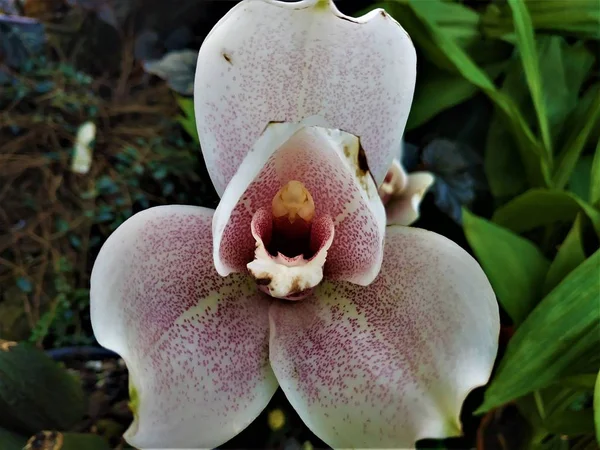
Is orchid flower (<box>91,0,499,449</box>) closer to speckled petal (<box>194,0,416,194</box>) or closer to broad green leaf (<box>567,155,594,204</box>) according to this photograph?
speckled petal (<box>194,0,416,194</box>)

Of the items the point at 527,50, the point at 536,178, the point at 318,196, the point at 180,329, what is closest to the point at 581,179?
the point at 536,178

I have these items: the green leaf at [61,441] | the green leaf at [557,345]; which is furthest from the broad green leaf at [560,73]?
the green leaf at [61,441]

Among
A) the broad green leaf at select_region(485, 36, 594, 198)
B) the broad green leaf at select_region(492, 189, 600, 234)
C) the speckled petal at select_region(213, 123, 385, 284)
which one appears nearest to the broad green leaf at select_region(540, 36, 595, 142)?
the broad green leaf at select_region(485, 36, 594, 198)

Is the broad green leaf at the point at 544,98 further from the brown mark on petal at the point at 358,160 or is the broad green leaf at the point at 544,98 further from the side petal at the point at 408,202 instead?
the brown mark on petal at the point at 358,160

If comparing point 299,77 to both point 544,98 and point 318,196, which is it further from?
point 544,98

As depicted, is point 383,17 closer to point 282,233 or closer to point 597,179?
point 282,233

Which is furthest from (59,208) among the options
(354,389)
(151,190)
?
(354,389)

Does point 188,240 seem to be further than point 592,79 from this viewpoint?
No
